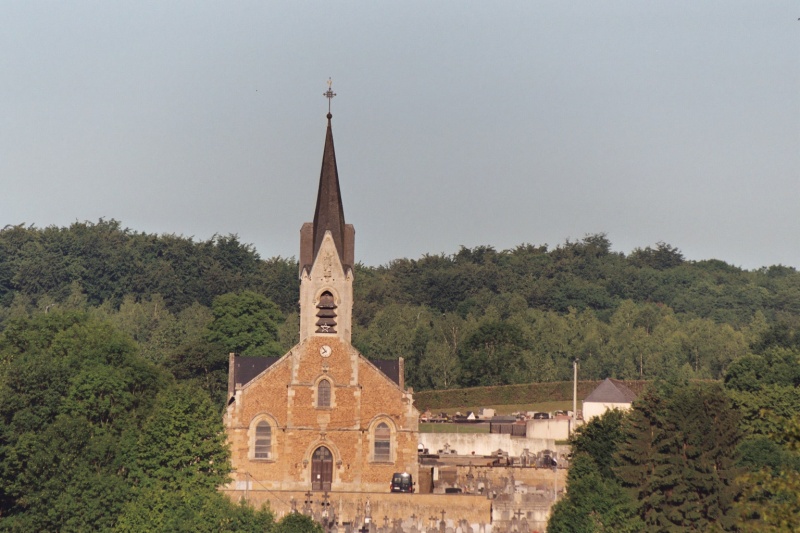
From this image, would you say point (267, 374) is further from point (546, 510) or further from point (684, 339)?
point (684, 339)

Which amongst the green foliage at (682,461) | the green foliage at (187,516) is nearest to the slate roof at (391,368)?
the green foliage at (682,461)

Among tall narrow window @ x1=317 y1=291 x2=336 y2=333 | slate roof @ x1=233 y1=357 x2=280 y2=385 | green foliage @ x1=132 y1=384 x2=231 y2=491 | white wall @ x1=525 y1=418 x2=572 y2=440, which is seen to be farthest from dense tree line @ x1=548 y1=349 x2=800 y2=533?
white wall @ x1=525 y1=418 x2=572 y2=440

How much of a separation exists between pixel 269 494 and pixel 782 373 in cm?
3763

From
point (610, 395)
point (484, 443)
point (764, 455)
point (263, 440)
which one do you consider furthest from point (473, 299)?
point (764, 455)

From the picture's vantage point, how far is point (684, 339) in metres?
136

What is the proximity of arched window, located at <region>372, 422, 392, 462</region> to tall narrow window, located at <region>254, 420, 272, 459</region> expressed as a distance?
4.75 m

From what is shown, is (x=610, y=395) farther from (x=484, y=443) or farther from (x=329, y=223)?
(x=329, y=223)

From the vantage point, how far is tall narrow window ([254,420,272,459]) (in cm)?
7744

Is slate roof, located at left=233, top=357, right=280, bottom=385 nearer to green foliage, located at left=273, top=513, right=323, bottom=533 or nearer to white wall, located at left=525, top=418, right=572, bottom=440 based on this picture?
white wall, located at left=525, top=418, right=572, bottom=440

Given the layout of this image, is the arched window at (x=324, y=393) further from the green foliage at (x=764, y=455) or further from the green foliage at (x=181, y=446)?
the green foliage at (x=764, y=455)

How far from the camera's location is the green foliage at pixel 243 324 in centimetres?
11044

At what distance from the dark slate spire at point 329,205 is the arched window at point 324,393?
595 centimetres

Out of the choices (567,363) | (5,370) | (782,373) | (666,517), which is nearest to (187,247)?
(567,363)

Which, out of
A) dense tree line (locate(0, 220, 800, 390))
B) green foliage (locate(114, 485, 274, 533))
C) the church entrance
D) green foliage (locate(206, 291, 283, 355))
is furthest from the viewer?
dense tree line (locate(0, 220, 800, 390))
